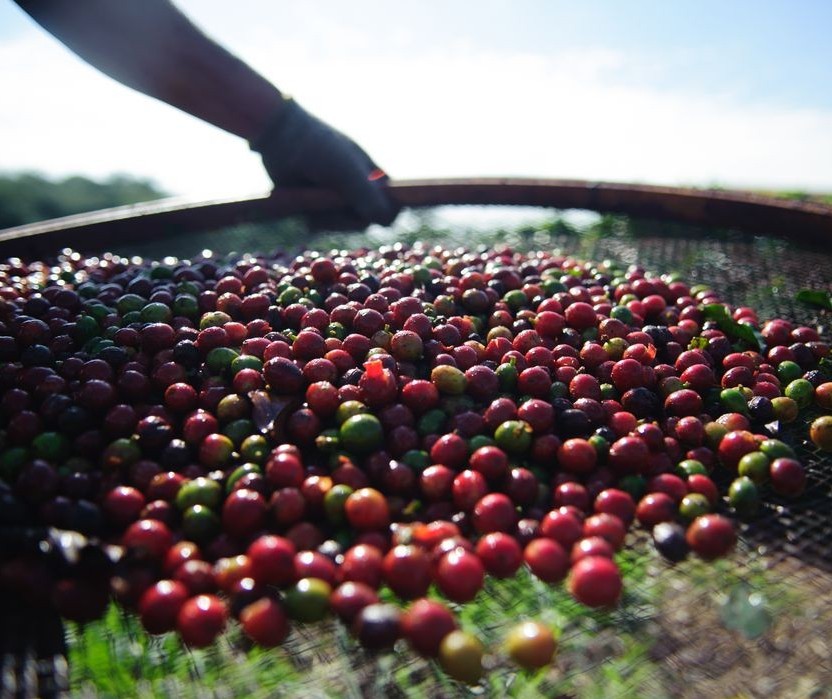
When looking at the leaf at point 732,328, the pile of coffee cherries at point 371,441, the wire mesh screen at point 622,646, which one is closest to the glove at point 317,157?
the pile of coffee cherries at point 371,441

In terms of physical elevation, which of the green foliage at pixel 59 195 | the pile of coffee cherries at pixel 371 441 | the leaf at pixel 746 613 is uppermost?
the green foliage at pixel 59 195

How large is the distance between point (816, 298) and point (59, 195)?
39.6 feet

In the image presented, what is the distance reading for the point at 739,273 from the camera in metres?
3.93

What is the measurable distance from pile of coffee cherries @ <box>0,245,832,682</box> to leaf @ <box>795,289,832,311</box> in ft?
Result: 0.93

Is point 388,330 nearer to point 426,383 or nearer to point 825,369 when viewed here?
point 426,383

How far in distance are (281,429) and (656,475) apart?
1277 millimetres

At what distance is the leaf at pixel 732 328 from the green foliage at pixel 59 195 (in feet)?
33.2

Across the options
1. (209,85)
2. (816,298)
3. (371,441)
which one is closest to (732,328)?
(816,298)

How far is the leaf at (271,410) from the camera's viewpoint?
88.4 inches

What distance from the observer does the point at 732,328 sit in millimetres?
3072

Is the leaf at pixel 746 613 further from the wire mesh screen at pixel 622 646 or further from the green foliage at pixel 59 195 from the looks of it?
the green foliage at pixel 59 195

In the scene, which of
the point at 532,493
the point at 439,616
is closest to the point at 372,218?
the point at 532,493

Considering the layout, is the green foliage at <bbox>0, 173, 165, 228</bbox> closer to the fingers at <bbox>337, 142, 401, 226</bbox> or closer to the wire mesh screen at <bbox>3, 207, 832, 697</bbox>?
the fingers at <bbox>337, 142, 401, 226</bbox>

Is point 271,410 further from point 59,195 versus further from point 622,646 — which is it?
point 59,195
